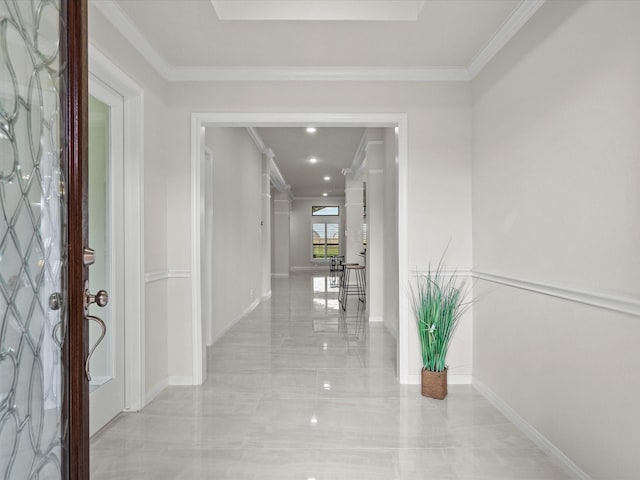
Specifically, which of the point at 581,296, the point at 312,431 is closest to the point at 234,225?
the point at 312,431

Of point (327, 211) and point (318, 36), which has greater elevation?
point (318, 36)

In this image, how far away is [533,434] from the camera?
236cm

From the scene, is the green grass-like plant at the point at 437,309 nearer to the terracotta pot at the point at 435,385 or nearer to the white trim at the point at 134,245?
the terracotta pot at the point at 435,385

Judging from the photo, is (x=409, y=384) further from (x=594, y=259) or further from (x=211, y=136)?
(x=211, y=136)

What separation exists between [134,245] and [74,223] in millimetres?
1780

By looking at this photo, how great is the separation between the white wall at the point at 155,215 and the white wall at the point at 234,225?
1.13 metres

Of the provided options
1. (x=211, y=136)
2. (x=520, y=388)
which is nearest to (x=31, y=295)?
(x=520, y=388)

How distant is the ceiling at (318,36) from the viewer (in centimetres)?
251

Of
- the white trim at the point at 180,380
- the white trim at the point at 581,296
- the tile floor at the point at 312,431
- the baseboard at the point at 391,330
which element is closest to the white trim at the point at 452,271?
the white trim at the point at 581,296

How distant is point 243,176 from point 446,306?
3.88m

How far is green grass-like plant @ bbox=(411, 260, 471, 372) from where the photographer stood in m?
3.09

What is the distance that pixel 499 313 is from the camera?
2.82 meters

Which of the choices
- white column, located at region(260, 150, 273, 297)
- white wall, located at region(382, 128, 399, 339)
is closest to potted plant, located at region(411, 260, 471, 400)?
white wall, located at region(382, 128, 399, 339)

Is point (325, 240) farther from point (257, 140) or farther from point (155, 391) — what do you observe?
point (155, 391)
